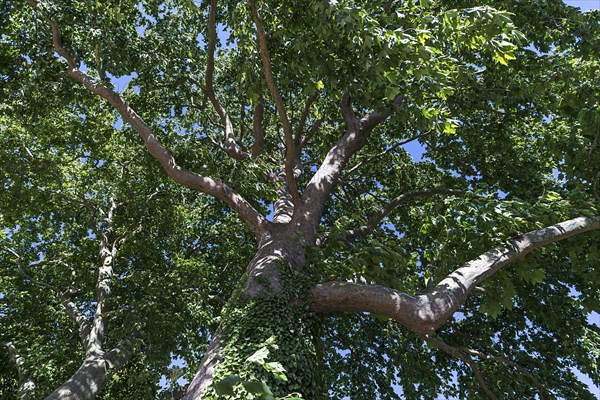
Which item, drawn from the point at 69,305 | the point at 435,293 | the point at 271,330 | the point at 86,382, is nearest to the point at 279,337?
the point at 271,330

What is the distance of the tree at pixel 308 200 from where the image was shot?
222 inches

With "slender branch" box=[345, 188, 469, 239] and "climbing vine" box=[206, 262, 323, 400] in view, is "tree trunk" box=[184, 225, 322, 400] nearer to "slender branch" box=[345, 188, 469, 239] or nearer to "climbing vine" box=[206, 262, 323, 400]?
"climbing vine" box=[206, 262, 323, 400]

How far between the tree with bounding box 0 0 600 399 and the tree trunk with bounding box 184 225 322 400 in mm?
37

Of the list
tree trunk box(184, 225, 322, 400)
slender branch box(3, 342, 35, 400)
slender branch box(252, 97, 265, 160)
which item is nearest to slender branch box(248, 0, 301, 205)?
tree trunk box(184, 225, 322, 400)

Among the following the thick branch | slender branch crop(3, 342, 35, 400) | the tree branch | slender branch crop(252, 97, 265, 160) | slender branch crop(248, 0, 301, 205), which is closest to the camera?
the thick branch

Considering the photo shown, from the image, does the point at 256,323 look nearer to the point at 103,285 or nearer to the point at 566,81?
the point at 566,81

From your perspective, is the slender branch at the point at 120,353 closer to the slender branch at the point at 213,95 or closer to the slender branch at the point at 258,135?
the slender branch at the point at 213,95

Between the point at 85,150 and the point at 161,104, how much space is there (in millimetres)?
4263

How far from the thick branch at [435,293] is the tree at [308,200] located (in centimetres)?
3

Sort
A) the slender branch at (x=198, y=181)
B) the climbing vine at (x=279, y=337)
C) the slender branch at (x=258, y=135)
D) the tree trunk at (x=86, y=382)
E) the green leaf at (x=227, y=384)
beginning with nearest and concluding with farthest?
the green leaf at (x=227, y=384)
the climbing vine at (x=279, y=337)
the slender branch at (x=198, y=181)
the tree trunk at (x=86, y=382)
the slender branch at (x=258, y=135)

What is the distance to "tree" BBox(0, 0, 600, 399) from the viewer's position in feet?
18.5

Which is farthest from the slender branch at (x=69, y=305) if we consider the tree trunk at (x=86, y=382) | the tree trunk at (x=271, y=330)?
the tree trunk at (x=271, y=330)

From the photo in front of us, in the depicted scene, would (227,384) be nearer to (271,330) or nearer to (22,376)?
(271,330)

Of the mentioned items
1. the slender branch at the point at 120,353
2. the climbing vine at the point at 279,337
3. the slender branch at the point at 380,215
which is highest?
the slender branch at the point at 380,215
